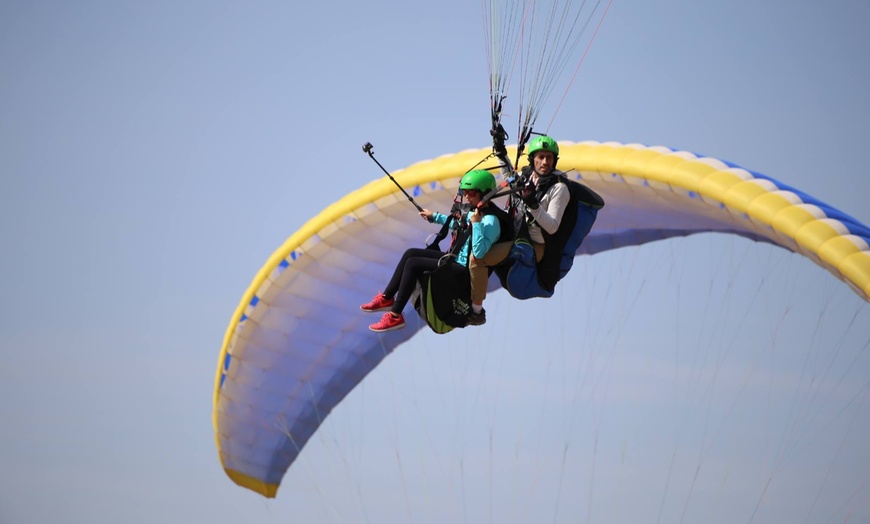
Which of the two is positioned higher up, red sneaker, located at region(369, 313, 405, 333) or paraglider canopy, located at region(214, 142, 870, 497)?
paraglider canopy, located at region(214, 142, 870, 497)

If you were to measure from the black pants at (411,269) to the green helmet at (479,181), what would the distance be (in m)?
0.80

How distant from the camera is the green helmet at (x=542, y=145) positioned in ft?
53.0

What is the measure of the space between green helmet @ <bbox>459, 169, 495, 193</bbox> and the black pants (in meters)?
0.80

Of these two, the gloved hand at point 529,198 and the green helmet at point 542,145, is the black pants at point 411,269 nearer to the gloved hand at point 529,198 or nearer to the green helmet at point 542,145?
the gloved hand at point 529,198

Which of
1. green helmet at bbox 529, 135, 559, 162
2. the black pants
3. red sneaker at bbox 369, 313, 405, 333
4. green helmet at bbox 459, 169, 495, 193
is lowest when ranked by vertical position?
red sneaker at bbox 369, 313, 405, 333

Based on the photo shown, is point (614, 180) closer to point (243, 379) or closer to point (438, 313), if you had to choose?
point (438, 313)

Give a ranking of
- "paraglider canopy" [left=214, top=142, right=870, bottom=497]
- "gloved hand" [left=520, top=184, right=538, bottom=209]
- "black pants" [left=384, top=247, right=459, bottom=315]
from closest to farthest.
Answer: "gloved hand" [left=520, top=184, right=538, bottom=209] < "black pants" [left=384, top=247, right=459, bottom=315] < "paraglider canopy" [left=214, top=142, right=870, bottom=497]

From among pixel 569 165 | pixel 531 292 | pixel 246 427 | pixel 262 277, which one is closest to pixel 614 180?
pixel 569 165

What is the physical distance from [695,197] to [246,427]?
777 cm

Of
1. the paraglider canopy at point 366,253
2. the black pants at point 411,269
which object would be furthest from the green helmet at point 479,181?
the paraglider canopy at point 366,253

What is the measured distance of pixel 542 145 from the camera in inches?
636

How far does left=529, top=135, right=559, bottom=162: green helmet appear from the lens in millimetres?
16141

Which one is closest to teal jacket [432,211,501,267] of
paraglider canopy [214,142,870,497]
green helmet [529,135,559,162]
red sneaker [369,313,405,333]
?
green helmet [529,135,559,162]

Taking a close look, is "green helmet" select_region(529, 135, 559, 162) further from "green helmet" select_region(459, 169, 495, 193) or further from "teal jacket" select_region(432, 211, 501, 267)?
"teal jacket" select_region(432, 211, 501, 267)
